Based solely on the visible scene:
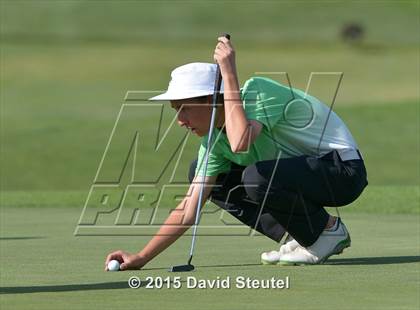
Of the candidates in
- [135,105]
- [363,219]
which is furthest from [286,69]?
[363,219]

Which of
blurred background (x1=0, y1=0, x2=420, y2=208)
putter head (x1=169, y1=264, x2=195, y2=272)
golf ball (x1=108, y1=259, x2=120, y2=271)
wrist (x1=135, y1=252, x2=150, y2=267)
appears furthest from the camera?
blurred background (x1=0, y1=0, x2=420, y2=208)

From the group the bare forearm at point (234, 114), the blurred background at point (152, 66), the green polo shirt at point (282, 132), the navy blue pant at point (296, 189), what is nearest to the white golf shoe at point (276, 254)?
the navy blue pant at point (296, 189)

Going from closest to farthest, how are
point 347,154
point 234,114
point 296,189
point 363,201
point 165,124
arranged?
point 234,114 → point 296,189 → point 347,154 → point 363,201 → point 165,124

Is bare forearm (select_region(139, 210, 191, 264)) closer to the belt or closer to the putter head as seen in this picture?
the putter head

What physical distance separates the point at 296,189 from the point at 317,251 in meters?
0.47

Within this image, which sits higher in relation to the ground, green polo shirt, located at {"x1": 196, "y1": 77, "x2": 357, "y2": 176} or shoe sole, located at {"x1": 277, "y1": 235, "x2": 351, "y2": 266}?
green polo shirt, located at {"x1": 196, "y1": 77, "x2": 357, "y2": 176}

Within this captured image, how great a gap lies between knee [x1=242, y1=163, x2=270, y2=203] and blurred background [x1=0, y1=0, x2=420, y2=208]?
25.4ft

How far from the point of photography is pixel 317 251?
7844mm

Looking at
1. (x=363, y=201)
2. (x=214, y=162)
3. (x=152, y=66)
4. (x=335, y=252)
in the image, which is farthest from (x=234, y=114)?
(x=152, y=66)

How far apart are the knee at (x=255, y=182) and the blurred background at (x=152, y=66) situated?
7751 millimetres

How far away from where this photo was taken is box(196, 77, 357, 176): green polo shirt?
295 inches

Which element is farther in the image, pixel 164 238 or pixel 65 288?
pixel 164 238

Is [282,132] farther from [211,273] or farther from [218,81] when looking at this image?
[211,273]

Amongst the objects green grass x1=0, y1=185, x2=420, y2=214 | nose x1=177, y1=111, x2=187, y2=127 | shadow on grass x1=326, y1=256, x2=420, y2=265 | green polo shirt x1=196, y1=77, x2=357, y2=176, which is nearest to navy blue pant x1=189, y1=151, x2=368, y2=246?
green polo shirt x1=196, y1=77, x2=357, y2=176
